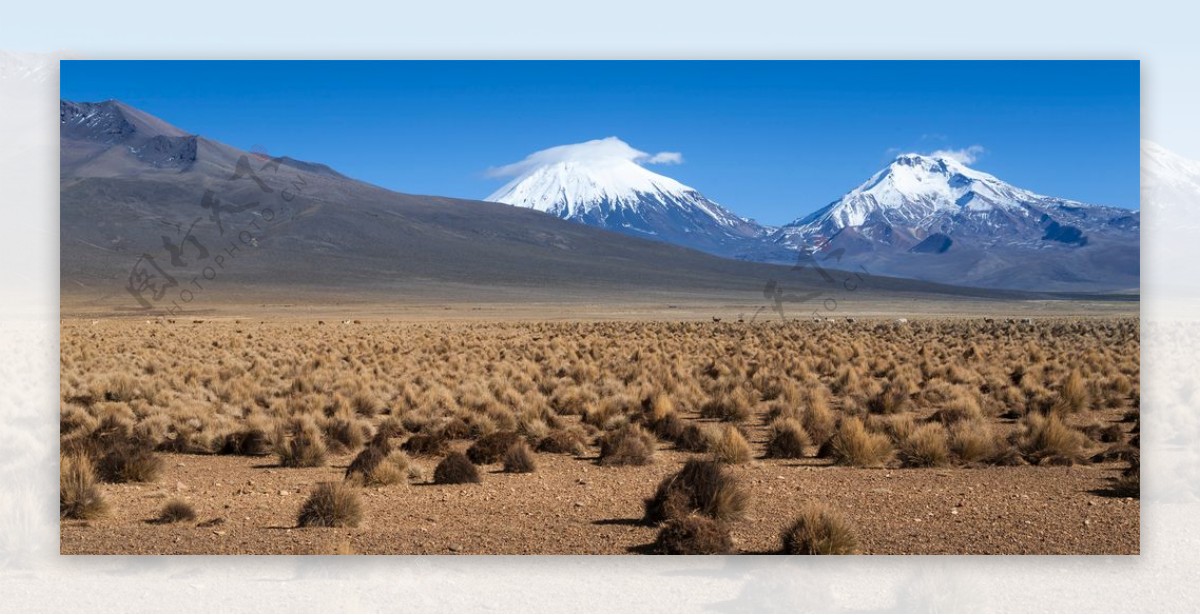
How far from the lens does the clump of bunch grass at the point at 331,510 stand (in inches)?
341

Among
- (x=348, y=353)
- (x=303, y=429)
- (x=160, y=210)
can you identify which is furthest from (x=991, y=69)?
(x=160, y=210)

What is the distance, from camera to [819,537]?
7672 millimetres

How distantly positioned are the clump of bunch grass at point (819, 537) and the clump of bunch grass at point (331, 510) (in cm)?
356

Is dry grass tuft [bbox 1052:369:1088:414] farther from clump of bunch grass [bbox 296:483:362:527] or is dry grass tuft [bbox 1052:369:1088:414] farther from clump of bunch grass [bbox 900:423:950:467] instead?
clump of bunch grass [bbox 296:483:362:527]

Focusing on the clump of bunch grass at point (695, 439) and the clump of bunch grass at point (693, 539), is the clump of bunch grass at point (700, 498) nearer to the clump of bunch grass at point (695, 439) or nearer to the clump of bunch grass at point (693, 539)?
the clump of bunch grass at point (693, 539)

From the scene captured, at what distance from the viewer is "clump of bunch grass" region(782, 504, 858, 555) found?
761 centimetres

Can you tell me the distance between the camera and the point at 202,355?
28.7 meters

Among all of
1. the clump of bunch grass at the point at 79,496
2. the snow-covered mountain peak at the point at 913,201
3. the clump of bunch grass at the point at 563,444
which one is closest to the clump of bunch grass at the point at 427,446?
the clump of bunch grass at the point at 563,444

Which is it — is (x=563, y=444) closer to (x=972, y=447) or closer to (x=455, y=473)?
(x=455, y=473)

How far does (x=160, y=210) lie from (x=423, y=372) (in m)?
103

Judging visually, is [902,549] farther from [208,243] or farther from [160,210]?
[160,210]

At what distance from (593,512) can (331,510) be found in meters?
2.36

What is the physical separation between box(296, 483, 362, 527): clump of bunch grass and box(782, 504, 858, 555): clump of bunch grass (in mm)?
3564

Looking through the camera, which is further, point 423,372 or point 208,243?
point 208,243
